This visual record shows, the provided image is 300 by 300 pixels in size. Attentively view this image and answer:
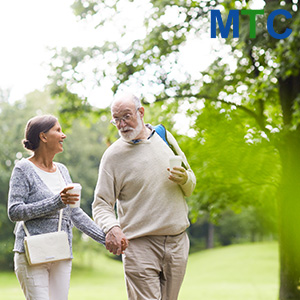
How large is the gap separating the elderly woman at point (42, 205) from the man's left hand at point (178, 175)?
526mm

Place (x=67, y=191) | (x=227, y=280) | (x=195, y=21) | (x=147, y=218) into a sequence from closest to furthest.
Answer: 1. (x=67, y=191)
2. (x=147, y=218)
3. (x=195, y=21)
4. (x=227, y=280)

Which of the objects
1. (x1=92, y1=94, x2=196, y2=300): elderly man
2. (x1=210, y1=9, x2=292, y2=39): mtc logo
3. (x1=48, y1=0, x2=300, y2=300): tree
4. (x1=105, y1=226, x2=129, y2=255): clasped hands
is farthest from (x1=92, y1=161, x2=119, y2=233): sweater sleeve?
(x1=48, y1=0, x2=300, y2=300): tree

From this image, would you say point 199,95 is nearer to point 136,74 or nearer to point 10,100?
point 136,74

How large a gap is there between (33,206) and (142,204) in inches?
23.7

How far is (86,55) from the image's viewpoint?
9.86 m

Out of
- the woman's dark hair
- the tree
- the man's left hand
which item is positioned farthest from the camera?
the tree

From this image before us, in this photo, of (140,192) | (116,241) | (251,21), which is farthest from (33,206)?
(251,21)

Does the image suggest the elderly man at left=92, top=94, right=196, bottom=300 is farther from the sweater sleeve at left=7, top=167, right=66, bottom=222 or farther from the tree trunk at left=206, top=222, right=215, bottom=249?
the tree trunk at left=206, top=222, right=215, bottom=249

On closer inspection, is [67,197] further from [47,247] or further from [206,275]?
[206,275]

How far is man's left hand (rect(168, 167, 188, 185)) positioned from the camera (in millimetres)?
2910

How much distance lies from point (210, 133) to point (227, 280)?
108 feet

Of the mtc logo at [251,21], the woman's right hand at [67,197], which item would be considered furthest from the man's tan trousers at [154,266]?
the mtc logo at [251,21]

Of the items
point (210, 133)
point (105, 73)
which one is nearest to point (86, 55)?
point (105, 73)

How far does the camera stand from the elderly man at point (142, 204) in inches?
118
